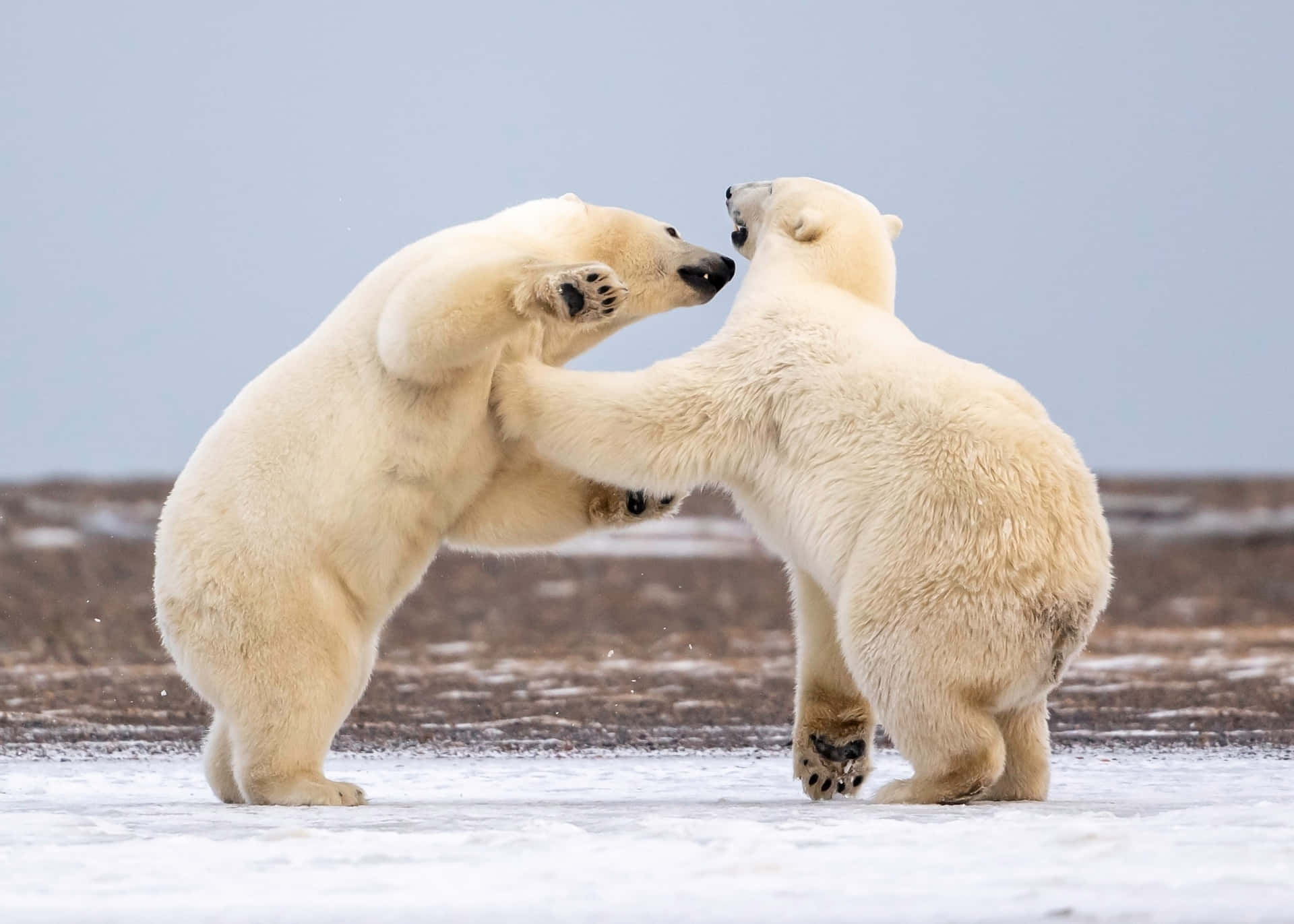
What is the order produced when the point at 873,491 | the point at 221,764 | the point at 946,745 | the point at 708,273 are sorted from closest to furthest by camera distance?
the point at 946,745
the point at 873,491
the point at 221,764
the point at 708,273

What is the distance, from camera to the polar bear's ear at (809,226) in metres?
4.06

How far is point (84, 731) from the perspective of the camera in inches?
213

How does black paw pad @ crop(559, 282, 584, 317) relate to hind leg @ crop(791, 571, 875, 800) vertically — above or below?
above

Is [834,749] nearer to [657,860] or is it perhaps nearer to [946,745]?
[946,745]

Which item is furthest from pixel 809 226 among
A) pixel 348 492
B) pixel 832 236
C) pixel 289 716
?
pixel 289 716

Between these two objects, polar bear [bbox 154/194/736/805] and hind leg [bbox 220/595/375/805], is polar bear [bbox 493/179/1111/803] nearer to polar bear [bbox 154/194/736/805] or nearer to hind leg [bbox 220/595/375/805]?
polar bear [bbox 154/194/736/805]

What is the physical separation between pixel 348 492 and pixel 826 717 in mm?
1318

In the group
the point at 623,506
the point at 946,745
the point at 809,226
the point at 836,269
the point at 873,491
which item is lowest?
the point at 946,745

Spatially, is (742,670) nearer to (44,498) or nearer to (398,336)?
(398,336)

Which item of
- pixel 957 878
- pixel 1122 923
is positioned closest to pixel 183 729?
pixel 957 878

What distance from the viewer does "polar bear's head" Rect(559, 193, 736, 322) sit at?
13.6ft

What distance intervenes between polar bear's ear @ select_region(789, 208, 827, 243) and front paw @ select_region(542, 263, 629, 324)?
831 mm

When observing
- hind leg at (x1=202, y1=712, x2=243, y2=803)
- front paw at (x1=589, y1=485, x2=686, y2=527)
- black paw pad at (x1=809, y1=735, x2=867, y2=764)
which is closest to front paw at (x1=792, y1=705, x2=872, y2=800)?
black paw pad at (x1=809, y1=735, x2=867, y2=764)

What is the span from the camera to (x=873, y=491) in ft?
11.4
